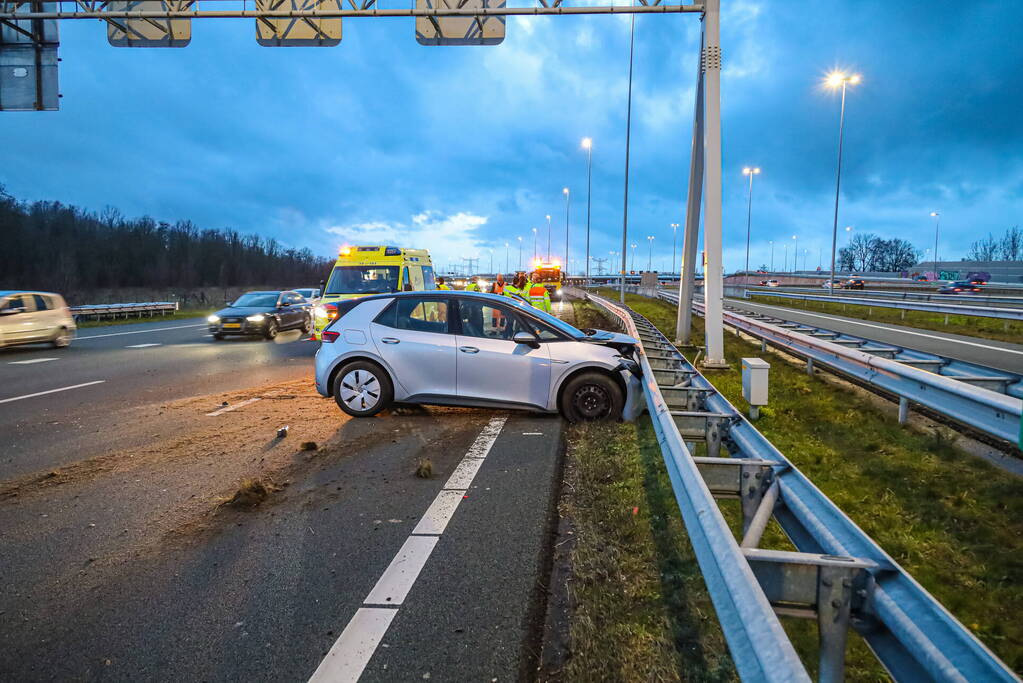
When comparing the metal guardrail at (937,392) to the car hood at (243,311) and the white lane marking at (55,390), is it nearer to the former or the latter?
the white lane marking at (55,390)

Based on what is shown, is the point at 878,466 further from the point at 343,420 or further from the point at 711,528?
the point at 343,420

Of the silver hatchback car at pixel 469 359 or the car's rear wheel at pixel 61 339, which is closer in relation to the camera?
the silver hatchback car at pixel 469 359

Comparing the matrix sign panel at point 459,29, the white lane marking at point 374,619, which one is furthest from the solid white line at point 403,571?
the matrix sign panel at point 459,29

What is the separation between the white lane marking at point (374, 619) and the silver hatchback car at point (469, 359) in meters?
2.71

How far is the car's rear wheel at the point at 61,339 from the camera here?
16.3 meters

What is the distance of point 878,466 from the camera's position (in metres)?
5.57

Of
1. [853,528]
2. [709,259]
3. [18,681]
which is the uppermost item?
[709,259]

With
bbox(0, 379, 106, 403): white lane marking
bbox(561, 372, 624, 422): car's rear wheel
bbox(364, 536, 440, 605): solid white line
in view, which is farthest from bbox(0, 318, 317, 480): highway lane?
bbox(561, 372, 624, 422): car's rear wheel

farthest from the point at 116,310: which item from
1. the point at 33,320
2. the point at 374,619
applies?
the point at 374,619

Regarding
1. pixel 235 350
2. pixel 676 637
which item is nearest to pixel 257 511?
pixel 676 637

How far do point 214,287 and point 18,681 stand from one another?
289 ft

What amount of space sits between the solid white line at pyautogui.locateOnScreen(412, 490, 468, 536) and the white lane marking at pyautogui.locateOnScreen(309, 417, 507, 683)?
0.05 metres

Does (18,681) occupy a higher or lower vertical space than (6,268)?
lower

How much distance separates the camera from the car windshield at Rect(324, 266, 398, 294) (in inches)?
564
